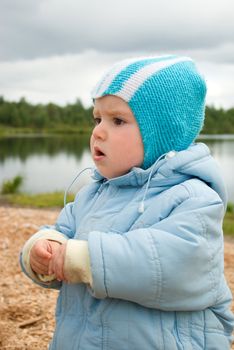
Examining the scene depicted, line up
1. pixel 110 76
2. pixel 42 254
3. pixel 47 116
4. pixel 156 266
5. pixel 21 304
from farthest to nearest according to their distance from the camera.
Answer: pixel 47 116 < pixel 21 304 < pixel 110 76 < pixel 42 254 < pixel 156 266

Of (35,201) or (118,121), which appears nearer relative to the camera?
(118,121)

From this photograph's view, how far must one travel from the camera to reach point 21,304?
13.7 ft

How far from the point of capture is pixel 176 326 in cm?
198

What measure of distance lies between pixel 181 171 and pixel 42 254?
0.58m

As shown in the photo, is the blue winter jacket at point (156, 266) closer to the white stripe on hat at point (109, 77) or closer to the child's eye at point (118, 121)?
the child's eye at point (118, 121)

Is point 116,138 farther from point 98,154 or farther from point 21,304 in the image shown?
point 21,304

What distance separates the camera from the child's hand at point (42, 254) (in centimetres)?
197

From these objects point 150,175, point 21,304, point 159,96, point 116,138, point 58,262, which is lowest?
point 21,304

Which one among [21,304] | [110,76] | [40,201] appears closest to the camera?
[110,76]

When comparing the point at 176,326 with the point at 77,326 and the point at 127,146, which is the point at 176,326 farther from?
the point at 127,146

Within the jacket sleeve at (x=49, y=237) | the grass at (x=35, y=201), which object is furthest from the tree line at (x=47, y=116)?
the jacket sleeve at (x=49, y=237)

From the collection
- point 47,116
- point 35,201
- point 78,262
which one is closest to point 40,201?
point 35,201

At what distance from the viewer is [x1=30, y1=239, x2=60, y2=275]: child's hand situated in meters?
1.97

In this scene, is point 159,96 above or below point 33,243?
above
